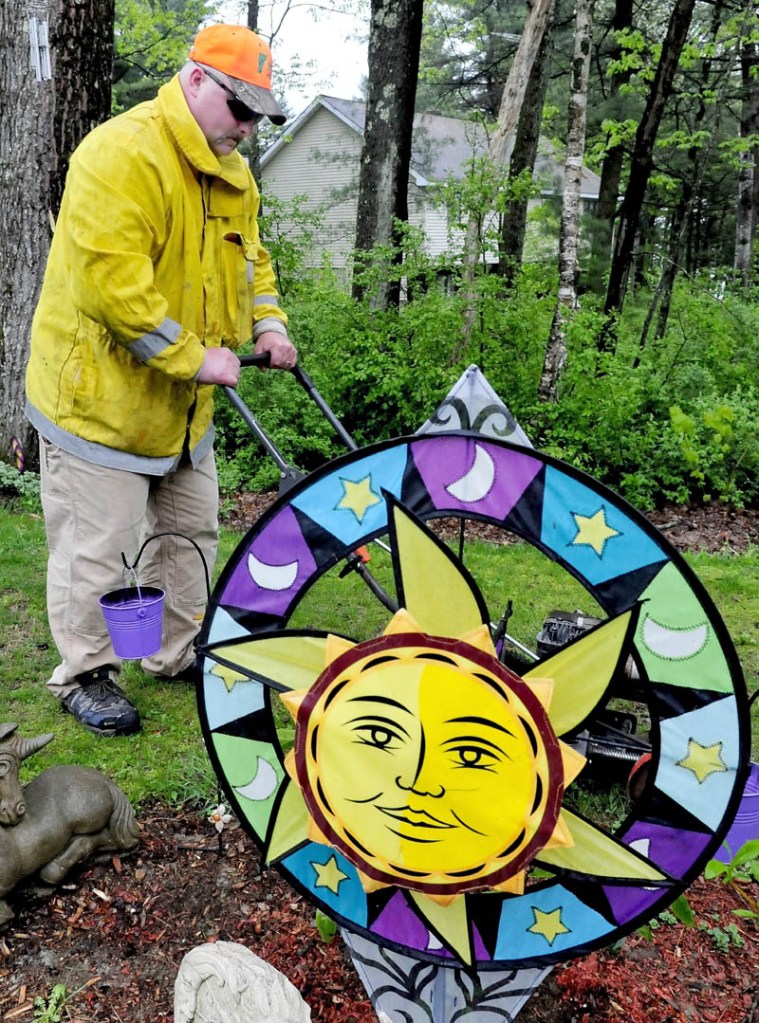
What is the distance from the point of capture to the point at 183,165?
2.57m

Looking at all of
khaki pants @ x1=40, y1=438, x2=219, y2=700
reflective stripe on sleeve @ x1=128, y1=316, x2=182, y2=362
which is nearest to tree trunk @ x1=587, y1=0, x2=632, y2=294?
khaki pants @ x1=40, y1=438, x2=219, y2=700

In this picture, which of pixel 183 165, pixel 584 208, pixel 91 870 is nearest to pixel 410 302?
pixel 183 165

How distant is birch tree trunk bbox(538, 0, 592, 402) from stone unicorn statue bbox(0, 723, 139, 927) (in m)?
4.90

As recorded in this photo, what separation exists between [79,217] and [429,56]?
22.7 meters

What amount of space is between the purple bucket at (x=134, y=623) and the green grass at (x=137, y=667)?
41 cm

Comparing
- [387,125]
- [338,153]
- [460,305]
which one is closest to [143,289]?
[460,305]

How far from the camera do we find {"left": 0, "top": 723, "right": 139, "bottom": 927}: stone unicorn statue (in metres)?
2.17

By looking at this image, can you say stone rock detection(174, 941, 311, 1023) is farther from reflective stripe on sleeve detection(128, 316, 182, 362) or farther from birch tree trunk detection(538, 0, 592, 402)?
birch tree trunk detection(538, 0, 592, 402)

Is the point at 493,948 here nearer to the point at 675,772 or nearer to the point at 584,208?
the point at 675,772

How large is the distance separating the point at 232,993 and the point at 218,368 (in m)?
1.63

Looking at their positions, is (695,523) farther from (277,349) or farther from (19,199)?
(19,199)

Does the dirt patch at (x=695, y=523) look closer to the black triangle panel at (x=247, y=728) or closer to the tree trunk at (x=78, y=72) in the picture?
the tree trunk at (x=78, y=72)

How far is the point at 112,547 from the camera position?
2.97 metres

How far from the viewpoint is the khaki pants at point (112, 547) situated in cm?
291
